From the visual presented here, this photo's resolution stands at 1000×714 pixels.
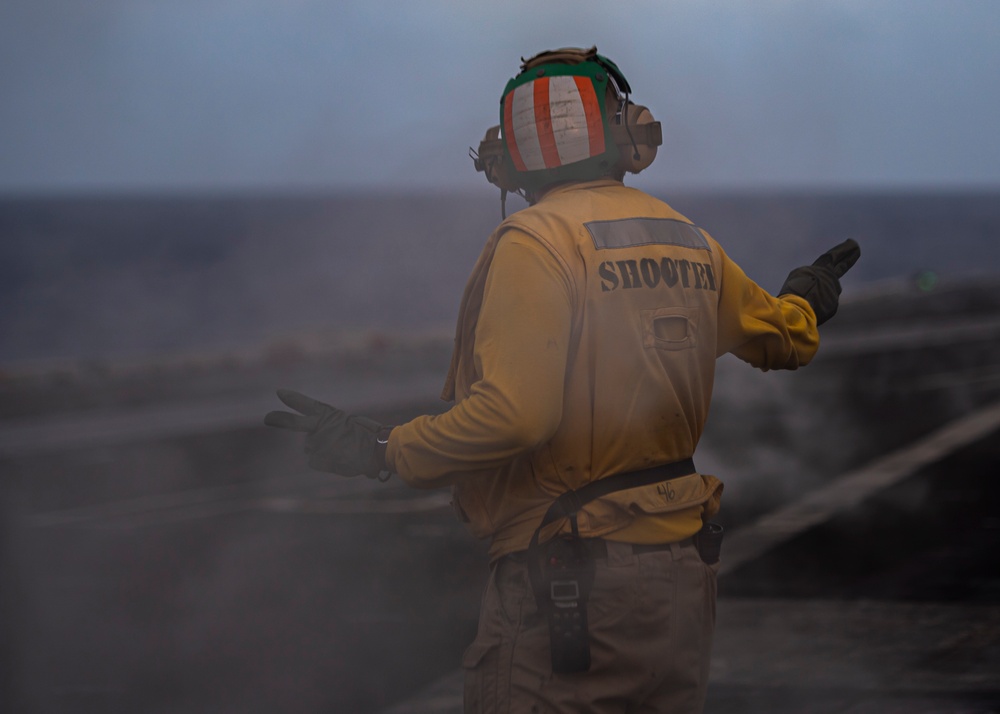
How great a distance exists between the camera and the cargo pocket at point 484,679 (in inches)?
73.1

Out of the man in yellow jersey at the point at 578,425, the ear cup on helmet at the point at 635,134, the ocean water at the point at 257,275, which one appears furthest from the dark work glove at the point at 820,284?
the ocean water at the point at 257,275

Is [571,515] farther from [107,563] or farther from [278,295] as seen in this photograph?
[278,295]

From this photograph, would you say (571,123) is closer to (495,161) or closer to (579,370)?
(495,161)

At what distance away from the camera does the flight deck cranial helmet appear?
191cm

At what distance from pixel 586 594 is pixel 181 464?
5.96 m

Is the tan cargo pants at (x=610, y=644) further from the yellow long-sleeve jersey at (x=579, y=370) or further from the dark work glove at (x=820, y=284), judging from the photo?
the dark work glove at (x=820, y=284)

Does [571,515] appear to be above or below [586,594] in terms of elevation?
above

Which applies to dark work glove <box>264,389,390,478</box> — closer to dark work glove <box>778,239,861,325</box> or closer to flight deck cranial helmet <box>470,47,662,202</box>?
flight deck cranial helmet <box>470,47,662,202</box>

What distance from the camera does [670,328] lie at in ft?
6.16

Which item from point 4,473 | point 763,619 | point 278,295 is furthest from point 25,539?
point 278,295

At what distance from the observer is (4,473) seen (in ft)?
23.6

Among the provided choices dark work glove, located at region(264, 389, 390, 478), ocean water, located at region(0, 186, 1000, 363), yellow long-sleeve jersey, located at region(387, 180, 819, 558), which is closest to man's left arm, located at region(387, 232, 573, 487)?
yellow long-sleeve jersey, located at region(387, 180, 819, 558)

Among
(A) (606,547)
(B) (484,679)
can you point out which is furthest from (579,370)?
(B) (484,679)

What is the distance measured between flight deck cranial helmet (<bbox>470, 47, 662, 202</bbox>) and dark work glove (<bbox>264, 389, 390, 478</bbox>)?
0.47 metres
